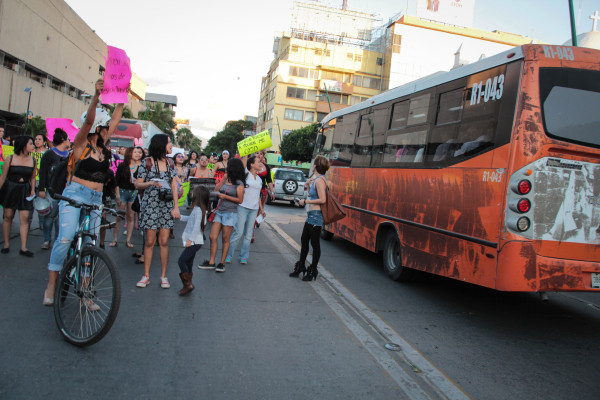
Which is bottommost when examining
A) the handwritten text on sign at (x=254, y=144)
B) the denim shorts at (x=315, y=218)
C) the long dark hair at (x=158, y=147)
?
the denim shorts at (x=315, y=218)

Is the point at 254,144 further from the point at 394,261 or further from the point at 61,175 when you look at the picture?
the point at 61,175

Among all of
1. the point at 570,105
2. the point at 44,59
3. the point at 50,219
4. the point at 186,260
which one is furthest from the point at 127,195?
the point at 44,59

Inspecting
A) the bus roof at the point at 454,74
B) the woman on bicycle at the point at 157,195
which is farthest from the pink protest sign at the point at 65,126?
the bus roof at the point at 454,74

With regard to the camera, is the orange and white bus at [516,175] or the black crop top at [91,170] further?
the orange and white bus at [516,175]

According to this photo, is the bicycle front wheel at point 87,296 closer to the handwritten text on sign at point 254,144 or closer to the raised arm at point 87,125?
the raised arm at point 87,125

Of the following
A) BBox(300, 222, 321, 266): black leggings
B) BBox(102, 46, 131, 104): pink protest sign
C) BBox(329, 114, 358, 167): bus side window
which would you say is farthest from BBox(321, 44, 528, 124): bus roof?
BBox(102, 46, 131, 104): pink protest sign

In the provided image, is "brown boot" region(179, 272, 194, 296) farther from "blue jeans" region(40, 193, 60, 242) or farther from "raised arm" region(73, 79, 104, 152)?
"blue jeans" region(40, 193, 60, 242)

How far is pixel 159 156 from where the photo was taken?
5680mm

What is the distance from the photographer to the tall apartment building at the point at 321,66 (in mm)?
72250

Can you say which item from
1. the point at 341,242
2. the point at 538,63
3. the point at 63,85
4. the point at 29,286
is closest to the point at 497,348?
the point at 538,63

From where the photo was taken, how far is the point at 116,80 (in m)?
4.70

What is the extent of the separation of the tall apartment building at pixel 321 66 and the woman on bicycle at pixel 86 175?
67.5m

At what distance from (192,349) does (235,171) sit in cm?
341

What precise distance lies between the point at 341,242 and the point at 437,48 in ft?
187
